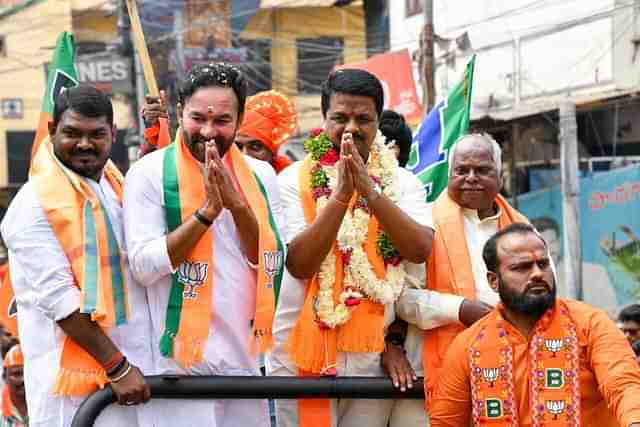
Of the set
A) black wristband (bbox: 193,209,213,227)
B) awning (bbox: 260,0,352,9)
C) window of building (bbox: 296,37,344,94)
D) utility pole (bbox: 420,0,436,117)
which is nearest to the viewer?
black wristband (bbox: 193,209,213,227)

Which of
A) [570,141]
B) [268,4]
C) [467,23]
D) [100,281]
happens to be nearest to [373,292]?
[100,281]

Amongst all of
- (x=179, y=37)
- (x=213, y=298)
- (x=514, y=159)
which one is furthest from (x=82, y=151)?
(x=179, y=37)

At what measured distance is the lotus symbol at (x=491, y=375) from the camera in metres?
4.05

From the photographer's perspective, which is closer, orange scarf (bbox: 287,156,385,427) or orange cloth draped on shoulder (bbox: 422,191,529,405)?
orange scarf (bbox: 287,156,385,427)

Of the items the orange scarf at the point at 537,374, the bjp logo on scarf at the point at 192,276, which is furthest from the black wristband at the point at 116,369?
the orange scarf at the point at 537,374

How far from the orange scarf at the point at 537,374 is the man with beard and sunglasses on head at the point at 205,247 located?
0.79 meters

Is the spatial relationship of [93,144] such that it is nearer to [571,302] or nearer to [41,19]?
[571,302]

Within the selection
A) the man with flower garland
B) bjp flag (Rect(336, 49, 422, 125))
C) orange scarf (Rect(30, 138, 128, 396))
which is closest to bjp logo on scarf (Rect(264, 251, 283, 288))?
the man with flower garland

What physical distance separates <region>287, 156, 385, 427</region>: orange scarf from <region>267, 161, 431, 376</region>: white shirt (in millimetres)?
73

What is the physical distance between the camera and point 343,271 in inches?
171

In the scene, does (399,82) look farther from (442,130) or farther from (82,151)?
(82,151)

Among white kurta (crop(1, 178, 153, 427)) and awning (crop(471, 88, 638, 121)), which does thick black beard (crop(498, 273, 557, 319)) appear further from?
awning (crop(471, 88, 638, 121))

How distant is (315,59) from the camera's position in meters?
35.2

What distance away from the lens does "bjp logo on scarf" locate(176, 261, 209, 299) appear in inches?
153
